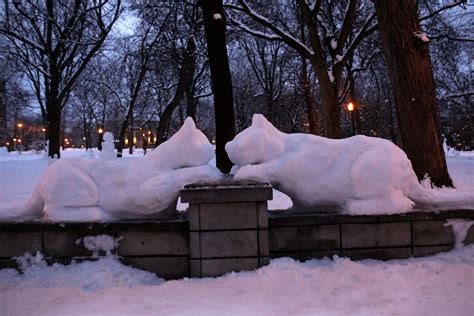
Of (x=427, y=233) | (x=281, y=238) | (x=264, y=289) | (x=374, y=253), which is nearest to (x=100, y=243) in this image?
(x=264, y=289)

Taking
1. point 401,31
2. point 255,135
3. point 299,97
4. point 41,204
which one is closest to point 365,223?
point 255,135

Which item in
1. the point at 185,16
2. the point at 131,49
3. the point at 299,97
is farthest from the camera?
the point at 299,97

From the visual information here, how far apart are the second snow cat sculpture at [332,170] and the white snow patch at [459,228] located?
0.43m

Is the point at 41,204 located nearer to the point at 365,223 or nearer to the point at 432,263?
the point at 365,223

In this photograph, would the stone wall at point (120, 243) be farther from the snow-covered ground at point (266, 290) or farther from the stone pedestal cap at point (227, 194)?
the stone pedestal cap at point (227, 194)

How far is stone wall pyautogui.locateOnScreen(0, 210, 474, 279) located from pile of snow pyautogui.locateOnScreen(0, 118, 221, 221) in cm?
27

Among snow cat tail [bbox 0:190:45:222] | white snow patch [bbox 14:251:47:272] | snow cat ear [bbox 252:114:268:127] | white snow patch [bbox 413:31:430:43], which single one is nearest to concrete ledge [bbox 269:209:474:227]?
snow cat ear [bbox 252:114:268:127]

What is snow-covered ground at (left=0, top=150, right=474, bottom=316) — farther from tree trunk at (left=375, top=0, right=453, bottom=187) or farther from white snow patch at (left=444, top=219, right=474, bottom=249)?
tree trunk at (left=375, top=0, right=453, bottom=187)

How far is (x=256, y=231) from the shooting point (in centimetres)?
416

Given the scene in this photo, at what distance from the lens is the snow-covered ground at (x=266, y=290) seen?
135 inches

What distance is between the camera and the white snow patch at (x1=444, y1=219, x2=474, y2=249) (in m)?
4.41

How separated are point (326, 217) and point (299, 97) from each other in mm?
30264

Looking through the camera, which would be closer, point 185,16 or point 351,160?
point 351,160

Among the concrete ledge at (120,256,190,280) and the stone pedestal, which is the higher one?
the stone pedestal
